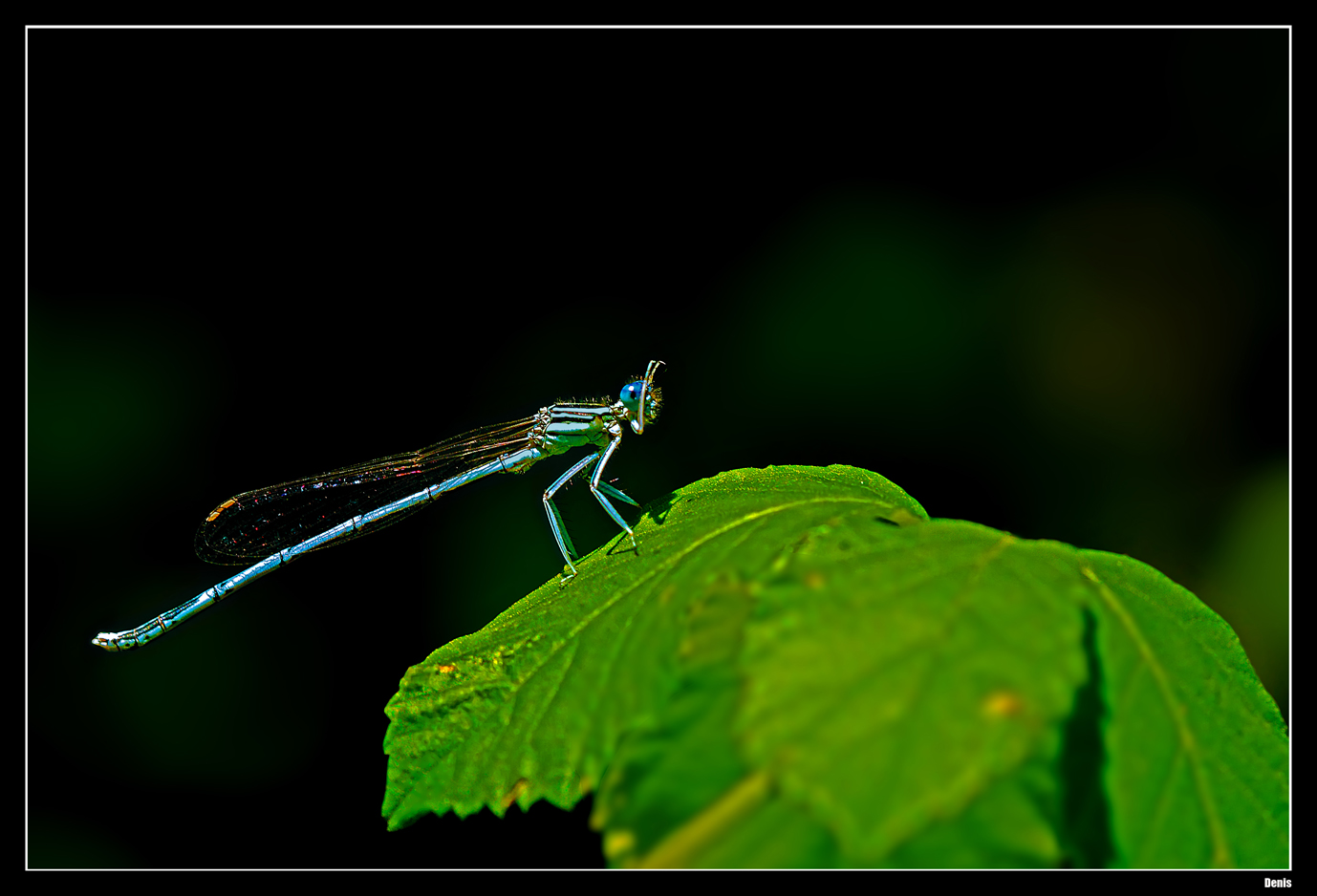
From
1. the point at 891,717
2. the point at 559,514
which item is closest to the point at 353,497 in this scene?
the point at 559,514

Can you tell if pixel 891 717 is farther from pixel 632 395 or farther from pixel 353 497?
pixel 353 497

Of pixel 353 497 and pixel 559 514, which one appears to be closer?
pixel 559 514

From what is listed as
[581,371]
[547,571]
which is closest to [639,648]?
[547,571]

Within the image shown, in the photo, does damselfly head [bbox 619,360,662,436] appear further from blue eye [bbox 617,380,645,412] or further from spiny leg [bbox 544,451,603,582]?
spiny leg [bbox 544,451,603,582]

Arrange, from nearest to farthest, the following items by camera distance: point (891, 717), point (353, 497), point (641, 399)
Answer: point (891, 717), point (641, 399), point (353, 497)

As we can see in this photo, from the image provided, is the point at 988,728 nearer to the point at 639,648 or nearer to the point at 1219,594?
the point at 639,648

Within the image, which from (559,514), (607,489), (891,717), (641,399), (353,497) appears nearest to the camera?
(891,717)
